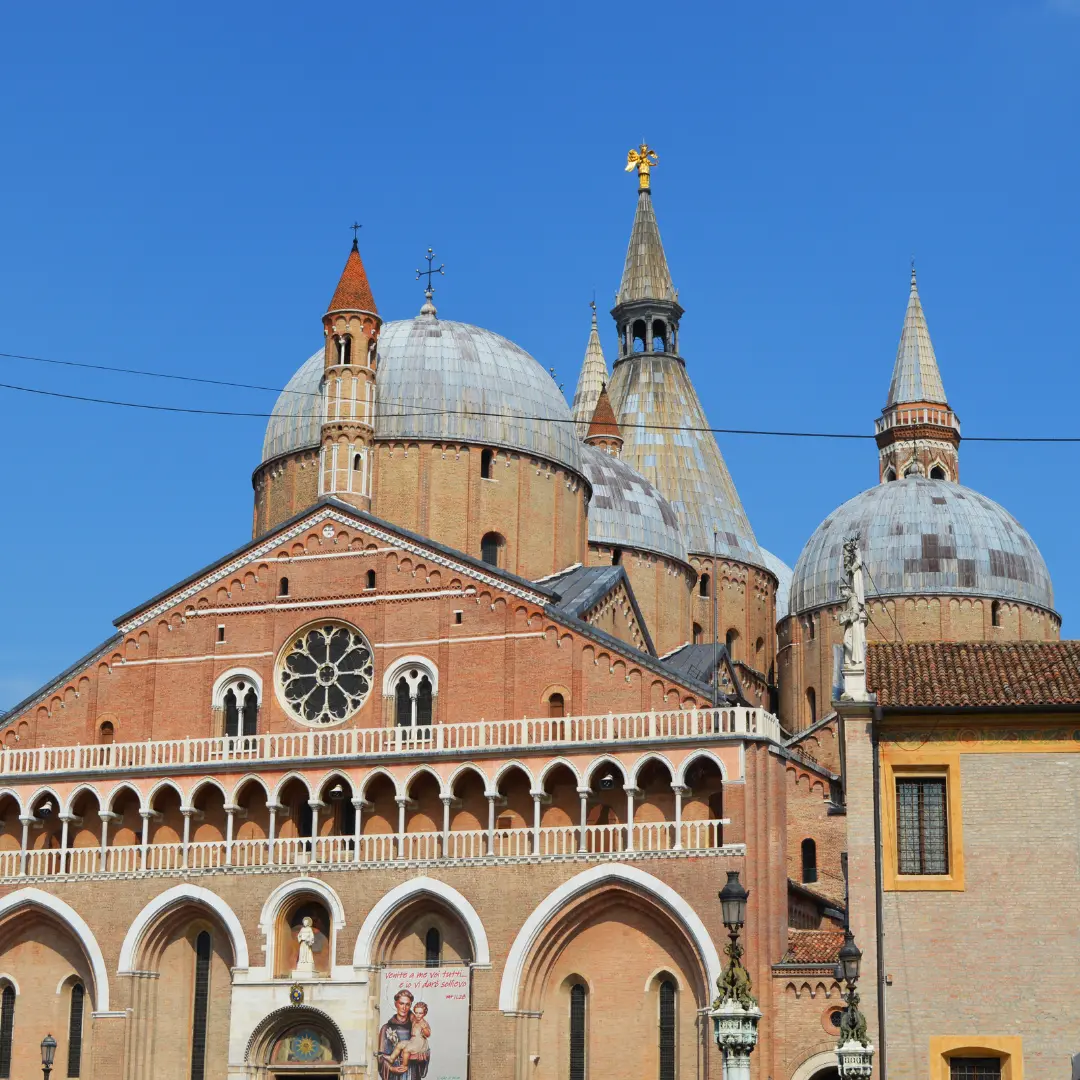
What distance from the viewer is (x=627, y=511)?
61531mm

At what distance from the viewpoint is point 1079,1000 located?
34656 millimetres

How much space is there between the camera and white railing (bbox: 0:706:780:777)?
43625 mm

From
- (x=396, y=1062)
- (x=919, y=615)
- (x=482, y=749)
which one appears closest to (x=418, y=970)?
(x=396, y=1062)

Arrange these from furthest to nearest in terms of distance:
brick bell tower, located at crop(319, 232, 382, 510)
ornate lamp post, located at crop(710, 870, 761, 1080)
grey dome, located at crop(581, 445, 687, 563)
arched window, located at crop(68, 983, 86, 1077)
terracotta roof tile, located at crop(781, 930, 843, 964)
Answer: grey dome, located at crop(581, 445, 687, 563) → brick bell tower, located at crop(319, 232, 382, 510) → arched window, located at crop(68, 983, 86, 1077) → terracotta roof tile, located at crop(781, 930, 843, 964) → ornate lamp post, located at crop(710, 870, 761, 1080)

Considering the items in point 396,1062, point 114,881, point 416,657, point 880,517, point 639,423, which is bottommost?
point 396,1062

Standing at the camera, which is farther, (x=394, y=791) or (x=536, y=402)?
(x=536, y=402)

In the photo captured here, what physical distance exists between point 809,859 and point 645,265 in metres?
33.7

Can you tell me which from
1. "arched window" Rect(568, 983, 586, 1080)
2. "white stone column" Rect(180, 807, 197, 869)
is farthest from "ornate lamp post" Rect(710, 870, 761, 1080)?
"white stone column" Rect(180, 807, 197, 869)

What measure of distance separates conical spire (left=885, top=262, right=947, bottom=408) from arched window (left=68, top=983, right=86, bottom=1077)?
33.8 meters

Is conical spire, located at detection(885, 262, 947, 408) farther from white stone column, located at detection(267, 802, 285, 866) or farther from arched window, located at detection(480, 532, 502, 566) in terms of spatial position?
white stone column, located at detection(267, 802, 285, 866)

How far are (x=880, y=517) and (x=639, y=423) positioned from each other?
442 inches

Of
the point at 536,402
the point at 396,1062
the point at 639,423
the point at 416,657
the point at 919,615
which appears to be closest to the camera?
the point at 396,1062

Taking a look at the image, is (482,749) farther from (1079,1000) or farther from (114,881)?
(1079,1000)

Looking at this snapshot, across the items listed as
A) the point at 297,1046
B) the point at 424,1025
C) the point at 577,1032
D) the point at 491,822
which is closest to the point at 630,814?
the point at 491,822
